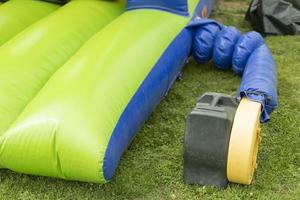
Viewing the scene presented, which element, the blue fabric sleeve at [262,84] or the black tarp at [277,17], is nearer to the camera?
the blue fabric sleeve at [262,84]

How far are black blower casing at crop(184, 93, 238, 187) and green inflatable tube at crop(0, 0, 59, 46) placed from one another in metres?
1.53

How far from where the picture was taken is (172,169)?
95.3 inches

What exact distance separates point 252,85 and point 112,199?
2.94ft

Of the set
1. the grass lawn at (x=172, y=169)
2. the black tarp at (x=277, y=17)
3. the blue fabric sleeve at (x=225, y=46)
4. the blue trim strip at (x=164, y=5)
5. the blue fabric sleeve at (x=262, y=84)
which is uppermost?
the blue trim strip at (x=164, y=5)

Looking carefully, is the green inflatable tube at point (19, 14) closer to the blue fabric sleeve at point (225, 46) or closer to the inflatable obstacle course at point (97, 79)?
the inflatable obstacle course at point (97, 79)

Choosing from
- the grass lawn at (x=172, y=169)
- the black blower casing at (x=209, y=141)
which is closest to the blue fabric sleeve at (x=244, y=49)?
the grass lawn at (x=172, y=169)

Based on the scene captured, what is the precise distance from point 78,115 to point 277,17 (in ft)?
8.47

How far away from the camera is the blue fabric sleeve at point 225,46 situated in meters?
3.29

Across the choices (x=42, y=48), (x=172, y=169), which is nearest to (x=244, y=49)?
(x=172, y=169)

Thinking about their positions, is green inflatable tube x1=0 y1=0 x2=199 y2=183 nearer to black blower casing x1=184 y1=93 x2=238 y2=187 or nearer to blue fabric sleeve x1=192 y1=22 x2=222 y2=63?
black blower casing x1=184 y1=93 x2=238 y2=187

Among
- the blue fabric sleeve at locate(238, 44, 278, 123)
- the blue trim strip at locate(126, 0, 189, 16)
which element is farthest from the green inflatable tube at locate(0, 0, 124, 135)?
the blue fabric sleeve at locate(238, 44, 278, 123)

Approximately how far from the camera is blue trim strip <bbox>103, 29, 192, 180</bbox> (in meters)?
2.19

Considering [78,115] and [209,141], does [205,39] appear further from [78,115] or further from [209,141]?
[78,115]

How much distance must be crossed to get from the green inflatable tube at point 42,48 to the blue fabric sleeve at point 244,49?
2.89ft
